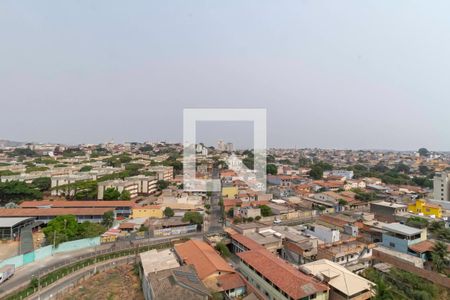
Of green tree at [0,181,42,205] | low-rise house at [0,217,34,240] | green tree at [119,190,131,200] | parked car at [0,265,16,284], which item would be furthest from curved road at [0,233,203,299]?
green tree at [0,181,42,205]

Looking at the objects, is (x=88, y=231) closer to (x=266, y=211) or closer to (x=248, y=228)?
(x=248, y=228)

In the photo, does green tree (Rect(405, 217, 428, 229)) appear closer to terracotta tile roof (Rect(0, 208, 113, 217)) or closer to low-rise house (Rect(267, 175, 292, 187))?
low-rise house (Rect(267, 175, 292, 187))

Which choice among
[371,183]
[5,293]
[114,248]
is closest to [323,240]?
[114,248]

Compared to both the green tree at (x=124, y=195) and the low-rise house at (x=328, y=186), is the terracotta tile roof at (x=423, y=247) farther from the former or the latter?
the green tree at (x=124, y=195)

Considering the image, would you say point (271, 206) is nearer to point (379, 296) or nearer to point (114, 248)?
point (114, 248)

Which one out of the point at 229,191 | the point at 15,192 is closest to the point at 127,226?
the point at 229,191
